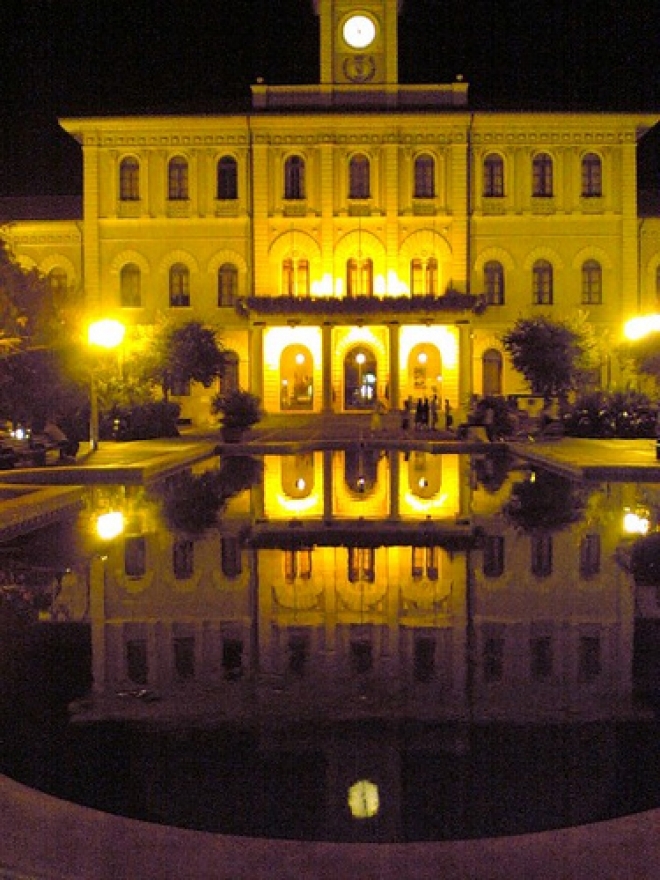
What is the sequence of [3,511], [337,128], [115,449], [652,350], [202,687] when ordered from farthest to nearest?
1. [337,128]
2. [652,350]
3. [115,449]
4. [3,511]
5. [202,687]

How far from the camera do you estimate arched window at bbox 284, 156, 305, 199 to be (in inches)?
1767

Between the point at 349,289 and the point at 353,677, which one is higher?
the point at 349,289

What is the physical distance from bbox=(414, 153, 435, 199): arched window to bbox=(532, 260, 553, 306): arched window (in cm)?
490

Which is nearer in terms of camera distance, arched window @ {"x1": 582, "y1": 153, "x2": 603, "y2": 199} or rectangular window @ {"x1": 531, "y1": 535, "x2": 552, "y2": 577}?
rectangular window @ {"x1": 531, "y1": 535, "x2": 552, "y2": 577}

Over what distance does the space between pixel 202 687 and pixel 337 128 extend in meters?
40.2

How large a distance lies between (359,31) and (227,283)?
1087 centimetres

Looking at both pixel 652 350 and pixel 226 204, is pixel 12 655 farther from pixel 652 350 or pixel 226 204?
pixel 226 204

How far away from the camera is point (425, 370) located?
45.2 metres

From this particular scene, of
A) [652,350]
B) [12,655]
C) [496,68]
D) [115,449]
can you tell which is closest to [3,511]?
[12,655]

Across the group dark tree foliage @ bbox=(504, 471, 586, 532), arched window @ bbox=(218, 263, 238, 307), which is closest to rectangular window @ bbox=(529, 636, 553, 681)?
dark tree foliage @ bbox=(504, 471, 586, 532)

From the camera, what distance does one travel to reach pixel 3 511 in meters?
13.3

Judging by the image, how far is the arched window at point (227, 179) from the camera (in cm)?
4497

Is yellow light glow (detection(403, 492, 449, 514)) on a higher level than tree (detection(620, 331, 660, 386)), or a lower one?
lower

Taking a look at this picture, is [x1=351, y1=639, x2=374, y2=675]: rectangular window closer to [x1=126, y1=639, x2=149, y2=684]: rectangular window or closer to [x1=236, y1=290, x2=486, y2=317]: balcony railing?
[x1=126, y1=639, x2=149, y2=684]: rectangular window
